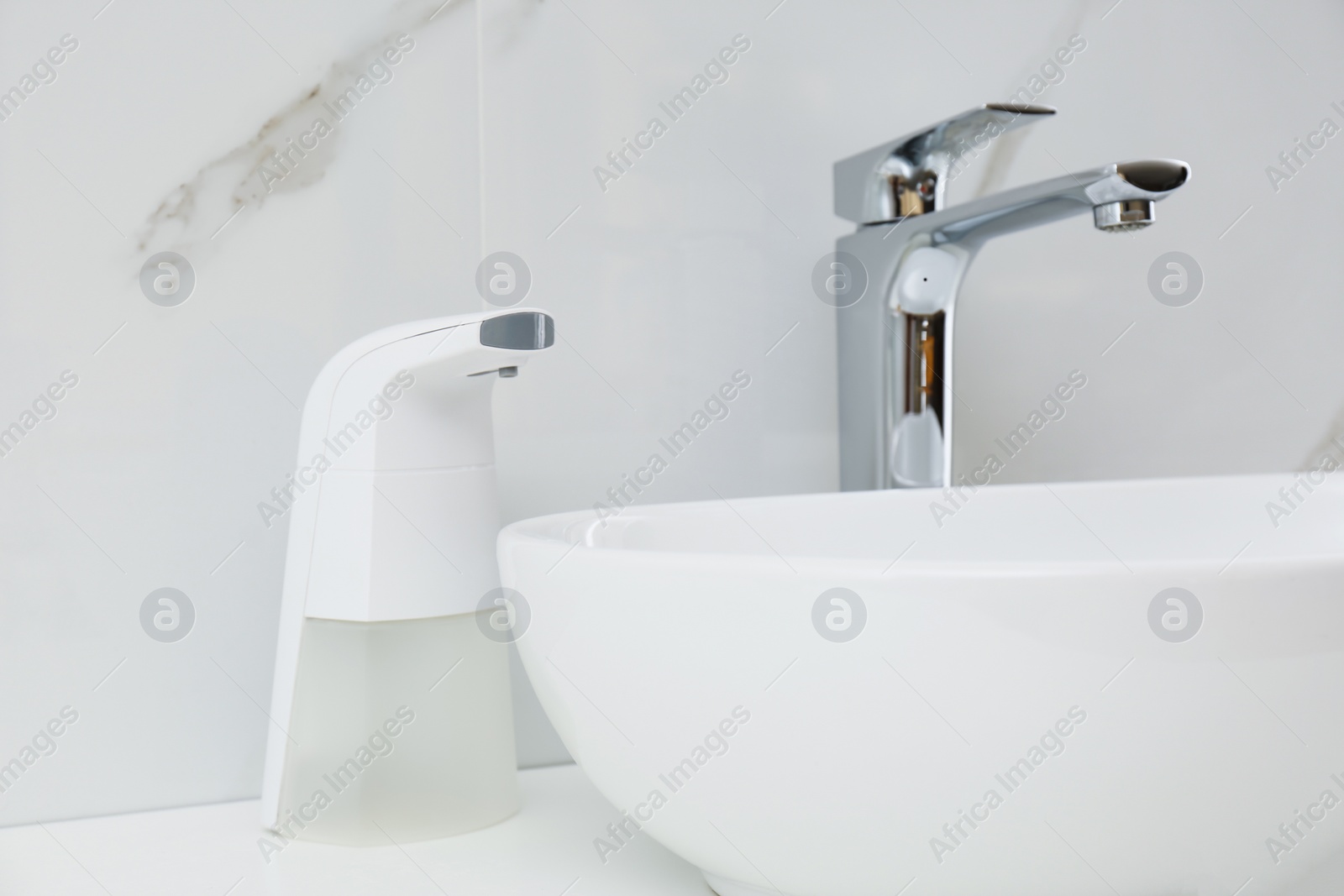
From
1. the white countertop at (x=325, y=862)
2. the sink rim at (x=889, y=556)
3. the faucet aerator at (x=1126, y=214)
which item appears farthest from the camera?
the faucet aerator at (x=1126, y=214)

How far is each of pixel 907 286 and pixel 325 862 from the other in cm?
41

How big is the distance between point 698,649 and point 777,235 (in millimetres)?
389

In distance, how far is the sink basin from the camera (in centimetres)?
27

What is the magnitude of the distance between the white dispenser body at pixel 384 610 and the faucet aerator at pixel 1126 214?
298 millimetres

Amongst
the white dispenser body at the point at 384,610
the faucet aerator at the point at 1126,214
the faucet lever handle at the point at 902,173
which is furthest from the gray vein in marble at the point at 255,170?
the faucet aerator at the point at 1126,214

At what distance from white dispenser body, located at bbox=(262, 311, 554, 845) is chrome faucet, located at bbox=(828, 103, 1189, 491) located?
24 cm

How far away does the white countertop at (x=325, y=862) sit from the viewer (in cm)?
40

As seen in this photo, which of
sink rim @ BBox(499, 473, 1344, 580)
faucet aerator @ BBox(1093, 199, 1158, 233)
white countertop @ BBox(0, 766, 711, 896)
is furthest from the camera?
faucet aerator @ BBox(1093, 199, 1158, 233)

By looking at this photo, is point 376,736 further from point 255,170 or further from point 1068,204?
point 1068,204

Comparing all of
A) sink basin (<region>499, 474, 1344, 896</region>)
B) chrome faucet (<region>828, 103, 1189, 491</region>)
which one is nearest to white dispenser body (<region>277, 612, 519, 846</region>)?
sink basin (<region>499, 474, 1344, 896</region>)

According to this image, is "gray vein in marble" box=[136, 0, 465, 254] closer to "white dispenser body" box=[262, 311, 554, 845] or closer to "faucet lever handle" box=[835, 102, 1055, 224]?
"white dispenser body" box=[262, 311, 554, 845]

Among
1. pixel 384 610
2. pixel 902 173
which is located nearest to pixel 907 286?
pixel 902 173

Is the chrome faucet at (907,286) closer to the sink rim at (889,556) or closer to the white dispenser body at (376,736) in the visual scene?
the sink rim at (889,556)

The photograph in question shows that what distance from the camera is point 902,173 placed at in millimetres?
596
